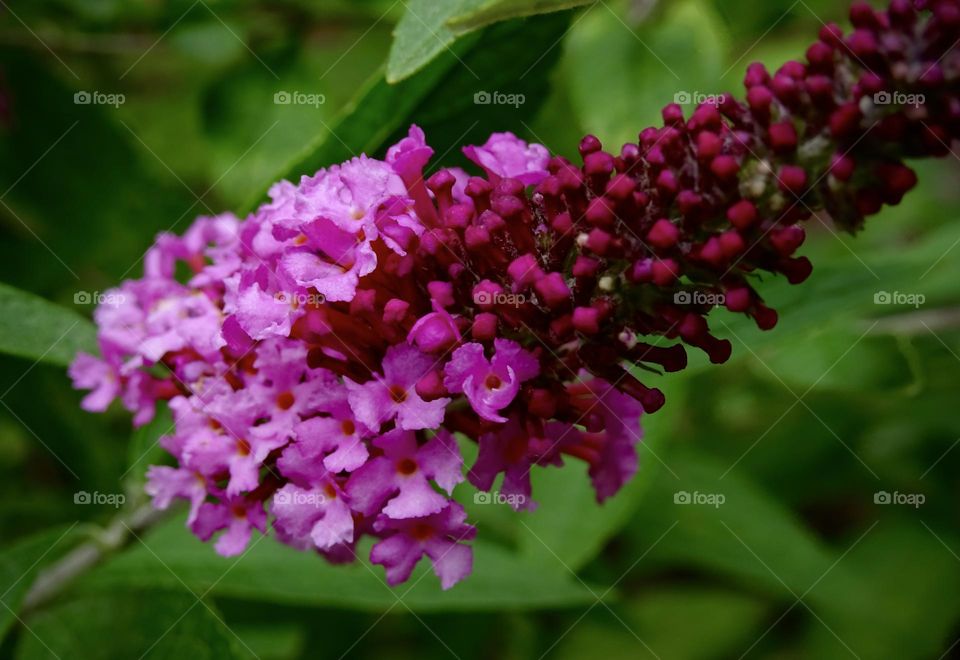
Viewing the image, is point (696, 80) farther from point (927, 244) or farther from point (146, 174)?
point (146, 174)

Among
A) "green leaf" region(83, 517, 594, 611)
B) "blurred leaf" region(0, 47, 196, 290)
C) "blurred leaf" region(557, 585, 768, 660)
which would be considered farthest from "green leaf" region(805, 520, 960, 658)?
"blurred leaf" region(0, 47, 196, 290)

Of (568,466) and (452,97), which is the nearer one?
(452,97)

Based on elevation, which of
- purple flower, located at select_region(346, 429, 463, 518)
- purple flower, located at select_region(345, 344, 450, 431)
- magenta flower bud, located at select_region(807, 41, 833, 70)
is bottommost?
purple flower, located at select_region(346, 429, 463, 518)

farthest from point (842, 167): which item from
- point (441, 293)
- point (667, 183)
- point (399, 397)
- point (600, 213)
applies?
point (399, 397)

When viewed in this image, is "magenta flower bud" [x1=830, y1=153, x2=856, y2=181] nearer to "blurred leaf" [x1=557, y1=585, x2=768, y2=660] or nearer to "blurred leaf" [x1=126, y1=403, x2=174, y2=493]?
"blurred leaf" [x1=126, y1=403, x2=174, y2=493]

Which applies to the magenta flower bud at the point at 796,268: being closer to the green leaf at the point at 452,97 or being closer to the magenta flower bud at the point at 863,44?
the magenta flower bud at the point at 863,44

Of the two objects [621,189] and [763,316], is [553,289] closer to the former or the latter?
[621,189]

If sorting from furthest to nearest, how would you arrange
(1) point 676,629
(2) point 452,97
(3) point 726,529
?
(1) point 676,629 → (3) point 726,529 → (2) point 452,97

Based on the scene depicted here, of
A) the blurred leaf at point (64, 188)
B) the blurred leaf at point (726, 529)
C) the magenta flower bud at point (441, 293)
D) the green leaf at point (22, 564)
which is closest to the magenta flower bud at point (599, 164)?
the magenta flower bud at point (441, 293)
